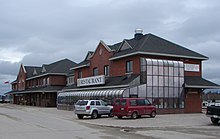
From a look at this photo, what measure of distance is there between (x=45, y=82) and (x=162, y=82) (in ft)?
125

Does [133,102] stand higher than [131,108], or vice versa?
[133,102]

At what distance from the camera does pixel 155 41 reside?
1625 inches

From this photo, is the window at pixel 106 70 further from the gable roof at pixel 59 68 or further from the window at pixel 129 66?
the gable roof at pixel 59 68

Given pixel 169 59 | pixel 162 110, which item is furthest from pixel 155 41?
pixel 162 110

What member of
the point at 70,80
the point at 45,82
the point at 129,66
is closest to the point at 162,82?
the point at 129,66

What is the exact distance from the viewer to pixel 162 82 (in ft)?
119

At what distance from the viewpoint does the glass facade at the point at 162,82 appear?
116ft

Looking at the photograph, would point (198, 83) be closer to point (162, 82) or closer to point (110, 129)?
point (162, 82)

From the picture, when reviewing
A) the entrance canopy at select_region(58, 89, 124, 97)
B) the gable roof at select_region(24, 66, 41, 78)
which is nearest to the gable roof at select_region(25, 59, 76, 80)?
the gable roof at select_region(24, 66, 41, 78)

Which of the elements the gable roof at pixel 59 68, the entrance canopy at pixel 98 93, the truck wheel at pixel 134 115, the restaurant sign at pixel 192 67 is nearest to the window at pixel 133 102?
the truck wheel at pixel 134 115

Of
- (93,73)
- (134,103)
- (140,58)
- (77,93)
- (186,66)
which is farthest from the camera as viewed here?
(93,73)

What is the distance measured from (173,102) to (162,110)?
67.0 inches

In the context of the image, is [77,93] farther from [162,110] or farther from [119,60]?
[162,110]

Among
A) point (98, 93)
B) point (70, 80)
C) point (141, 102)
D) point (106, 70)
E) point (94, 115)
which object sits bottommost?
point (94, 115)
